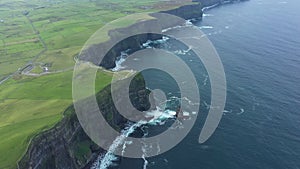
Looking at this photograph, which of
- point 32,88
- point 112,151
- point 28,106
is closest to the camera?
point 112,151

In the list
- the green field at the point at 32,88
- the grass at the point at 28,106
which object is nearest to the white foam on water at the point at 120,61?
the green field at the point at 32,88

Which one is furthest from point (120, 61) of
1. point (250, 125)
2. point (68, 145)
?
point (68, 145)

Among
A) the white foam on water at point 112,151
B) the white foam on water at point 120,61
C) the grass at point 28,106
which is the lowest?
the white foam on water at point 112,151

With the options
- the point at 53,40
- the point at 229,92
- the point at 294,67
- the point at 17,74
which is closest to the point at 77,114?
the point at 17,74

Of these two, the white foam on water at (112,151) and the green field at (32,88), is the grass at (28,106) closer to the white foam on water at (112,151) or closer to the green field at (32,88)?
the green field at (32,88)

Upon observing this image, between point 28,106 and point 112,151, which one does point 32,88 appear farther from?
point 112,151

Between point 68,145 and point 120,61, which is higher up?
point 120,61

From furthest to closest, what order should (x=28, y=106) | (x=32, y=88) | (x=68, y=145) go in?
(x=32, y=88) → (x=28, y=106) → (x=68, y=145)

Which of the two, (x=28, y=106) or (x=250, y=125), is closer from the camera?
(x=28, y=106)

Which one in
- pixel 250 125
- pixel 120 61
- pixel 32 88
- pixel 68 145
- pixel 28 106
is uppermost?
pixel 32 88
